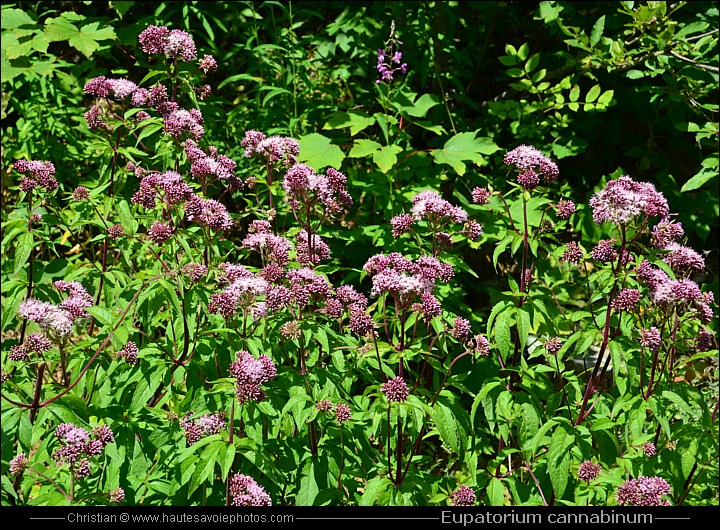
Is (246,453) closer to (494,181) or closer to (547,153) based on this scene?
(494,181)

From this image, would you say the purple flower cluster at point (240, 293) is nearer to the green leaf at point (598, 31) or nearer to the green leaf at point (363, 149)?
the green leaf at point (363, 149)

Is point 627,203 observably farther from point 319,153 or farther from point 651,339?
point 319,153

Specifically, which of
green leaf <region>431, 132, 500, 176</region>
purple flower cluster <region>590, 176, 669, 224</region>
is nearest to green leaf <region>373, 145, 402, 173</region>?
green leaf <region>431, 132, 500, 176</region>

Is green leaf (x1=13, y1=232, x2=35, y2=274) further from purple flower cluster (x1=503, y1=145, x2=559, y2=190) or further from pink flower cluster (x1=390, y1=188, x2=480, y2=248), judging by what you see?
purple flower cluster (x1=503, y1=145, x2=559, y2=190)

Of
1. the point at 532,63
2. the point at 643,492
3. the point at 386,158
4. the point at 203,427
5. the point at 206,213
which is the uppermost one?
the point at 532,63

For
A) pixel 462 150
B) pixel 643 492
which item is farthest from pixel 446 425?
pixel 462 150

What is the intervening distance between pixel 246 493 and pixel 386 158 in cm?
246

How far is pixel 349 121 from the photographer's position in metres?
4.79

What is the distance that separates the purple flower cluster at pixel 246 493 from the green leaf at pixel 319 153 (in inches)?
85.9

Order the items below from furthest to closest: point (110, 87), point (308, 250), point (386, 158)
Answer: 1. point (386, 158)
2. point (110, 87)
3. point (308, 250)

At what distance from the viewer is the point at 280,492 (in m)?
3.14

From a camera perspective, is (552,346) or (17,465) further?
(552,346)

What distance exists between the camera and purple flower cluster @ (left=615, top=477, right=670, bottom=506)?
8.68 ft
